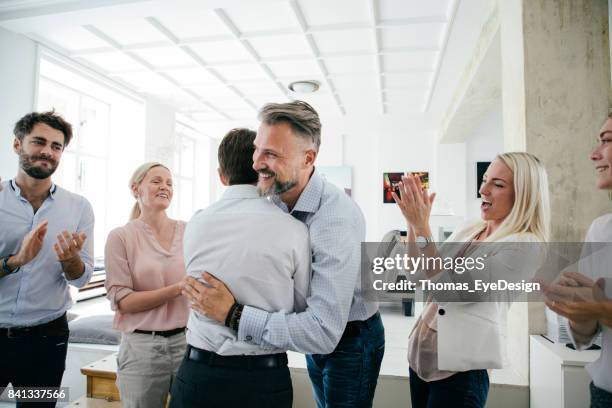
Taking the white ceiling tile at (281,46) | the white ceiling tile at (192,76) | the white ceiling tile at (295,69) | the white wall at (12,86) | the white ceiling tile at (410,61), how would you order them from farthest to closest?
1. the white ceiling tile at (192,76)
2. the white ceiling tile at (295,69)
3. the white ceiling tile at (410,61)
4. the white ceiling tile at (281,46)
5. the white wall at (12,86)

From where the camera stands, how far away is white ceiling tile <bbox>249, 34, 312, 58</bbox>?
398 centimetres

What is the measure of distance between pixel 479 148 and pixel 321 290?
24.1 ft

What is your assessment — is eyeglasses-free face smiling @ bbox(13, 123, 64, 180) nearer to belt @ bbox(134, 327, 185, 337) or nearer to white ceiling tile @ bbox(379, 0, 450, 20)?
belt @ bbox(134, 327, 185, 337)

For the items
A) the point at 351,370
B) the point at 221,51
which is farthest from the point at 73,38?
the point at 351,370

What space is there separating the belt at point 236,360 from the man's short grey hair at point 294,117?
0.65 meters

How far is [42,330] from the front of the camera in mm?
1813

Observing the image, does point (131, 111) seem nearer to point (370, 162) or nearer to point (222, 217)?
point (370, 162)

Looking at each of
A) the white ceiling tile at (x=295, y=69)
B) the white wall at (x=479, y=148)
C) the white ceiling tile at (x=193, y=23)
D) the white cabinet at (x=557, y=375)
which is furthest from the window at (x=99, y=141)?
the white wall at (x=479, y=148)

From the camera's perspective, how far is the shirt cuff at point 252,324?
981 millimetres

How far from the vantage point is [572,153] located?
2057 millimetres

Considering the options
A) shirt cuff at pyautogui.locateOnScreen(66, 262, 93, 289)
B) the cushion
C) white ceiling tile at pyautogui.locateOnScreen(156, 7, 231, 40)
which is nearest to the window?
white ceiling tile at pyautogui.locateOnScreen(156, 7, 231, 40)

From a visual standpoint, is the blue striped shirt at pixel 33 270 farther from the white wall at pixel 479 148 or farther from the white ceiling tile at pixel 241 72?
the white wall at pixel 479 148

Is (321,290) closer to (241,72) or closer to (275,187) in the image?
(275,187)

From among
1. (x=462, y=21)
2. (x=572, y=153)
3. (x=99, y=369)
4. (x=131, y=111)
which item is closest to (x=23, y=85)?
(x=131, y=111)
